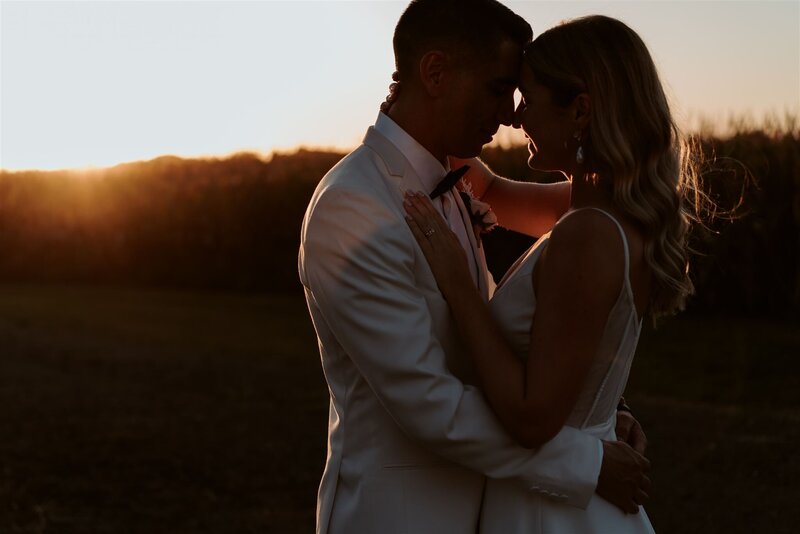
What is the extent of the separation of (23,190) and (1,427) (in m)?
11.4

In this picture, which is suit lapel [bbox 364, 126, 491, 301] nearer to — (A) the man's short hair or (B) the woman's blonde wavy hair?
(A) the man's short hair

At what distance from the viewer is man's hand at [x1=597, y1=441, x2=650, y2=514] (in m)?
3.12

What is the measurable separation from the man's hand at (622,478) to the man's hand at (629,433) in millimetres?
234

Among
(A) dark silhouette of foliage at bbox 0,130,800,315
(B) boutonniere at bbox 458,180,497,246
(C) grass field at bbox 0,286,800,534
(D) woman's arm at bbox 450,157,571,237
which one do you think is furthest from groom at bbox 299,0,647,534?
(A) dark silhouette of foliage at bbox 0,130,800,315

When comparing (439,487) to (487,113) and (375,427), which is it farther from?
(487,113)

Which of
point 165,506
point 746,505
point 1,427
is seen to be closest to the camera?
point 746,505

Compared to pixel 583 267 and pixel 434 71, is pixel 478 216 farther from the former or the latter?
pixel 583 267

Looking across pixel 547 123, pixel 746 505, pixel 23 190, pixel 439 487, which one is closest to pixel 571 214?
pixel 547 123

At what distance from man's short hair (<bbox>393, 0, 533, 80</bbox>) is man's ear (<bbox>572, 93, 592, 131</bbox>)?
0.42m

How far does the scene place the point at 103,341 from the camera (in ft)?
42.1

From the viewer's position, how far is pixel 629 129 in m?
3.10

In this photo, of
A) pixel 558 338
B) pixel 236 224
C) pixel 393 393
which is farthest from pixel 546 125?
pixel 236 224

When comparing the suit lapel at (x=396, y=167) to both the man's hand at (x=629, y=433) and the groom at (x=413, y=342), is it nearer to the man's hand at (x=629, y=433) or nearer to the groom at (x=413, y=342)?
the groom at (x=413, y=342)

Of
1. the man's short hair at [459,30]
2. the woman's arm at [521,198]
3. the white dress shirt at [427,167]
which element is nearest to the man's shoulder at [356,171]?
the white dress shirt at [427,167]
